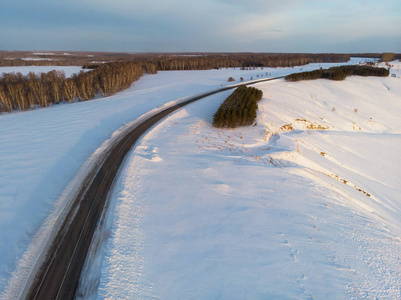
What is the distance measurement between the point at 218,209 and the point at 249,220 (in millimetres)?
2138

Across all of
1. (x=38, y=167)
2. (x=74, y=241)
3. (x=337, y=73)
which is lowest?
(x=74, y=241)

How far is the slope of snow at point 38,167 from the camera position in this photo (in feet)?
36.2

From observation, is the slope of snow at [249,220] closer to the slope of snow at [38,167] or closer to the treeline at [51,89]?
the slope of snow at [38,167]

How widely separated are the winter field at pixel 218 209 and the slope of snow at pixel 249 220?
0.07 meters

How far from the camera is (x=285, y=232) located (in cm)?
1201

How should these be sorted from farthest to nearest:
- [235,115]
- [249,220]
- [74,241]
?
[235,115]
[249,220]
[74,241]

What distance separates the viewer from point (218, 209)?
13.8m

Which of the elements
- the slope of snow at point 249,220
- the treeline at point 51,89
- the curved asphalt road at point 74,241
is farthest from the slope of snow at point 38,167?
the treeline at point 51,89

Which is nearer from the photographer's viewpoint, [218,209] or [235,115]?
[218,209]

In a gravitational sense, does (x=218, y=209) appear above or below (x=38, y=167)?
below

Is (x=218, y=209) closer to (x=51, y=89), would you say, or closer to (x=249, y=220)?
(x=249, y=220)

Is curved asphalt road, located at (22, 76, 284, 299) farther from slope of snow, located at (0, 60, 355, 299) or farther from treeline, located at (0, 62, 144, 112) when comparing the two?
treeline, located at (0, 62, 144, 112)

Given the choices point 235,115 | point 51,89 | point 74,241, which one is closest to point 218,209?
point 74,241

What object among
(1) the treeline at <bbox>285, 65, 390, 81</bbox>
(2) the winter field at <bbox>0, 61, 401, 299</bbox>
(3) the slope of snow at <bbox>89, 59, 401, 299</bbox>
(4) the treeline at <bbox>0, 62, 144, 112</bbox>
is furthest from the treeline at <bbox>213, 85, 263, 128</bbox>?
(1) the treeline at <bbox>285, 65, 390, 81</bbox>
